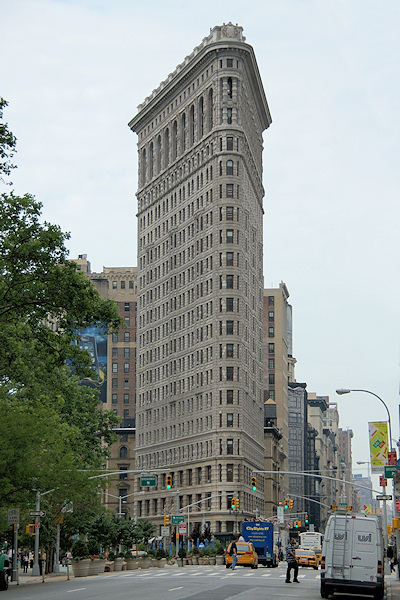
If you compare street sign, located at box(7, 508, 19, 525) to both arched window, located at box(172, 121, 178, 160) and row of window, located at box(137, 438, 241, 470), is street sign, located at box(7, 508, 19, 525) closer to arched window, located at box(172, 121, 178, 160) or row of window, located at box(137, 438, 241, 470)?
row of window, located at box(137, 438, 241, 470)

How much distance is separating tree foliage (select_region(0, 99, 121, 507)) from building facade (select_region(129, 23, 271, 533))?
67.3 meters

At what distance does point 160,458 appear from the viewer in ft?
474

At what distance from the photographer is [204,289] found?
445 feet

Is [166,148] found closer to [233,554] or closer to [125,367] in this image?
[125,367]

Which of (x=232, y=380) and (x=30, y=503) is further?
(x=232, y=380)

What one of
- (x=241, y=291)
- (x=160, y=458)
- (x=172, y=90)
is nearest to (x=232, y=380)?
(x=241, y=291)

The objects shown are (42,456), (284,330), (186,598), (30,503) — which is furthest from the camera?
(284,330)

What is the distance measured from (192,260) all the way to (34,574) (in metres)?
84.8

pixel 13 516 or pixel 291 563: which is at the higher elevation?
pixel 13 516

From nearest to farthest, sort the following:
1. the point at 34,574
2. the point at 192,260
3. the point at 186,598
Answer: the point at 186,598 → the point at 34,574 → the point at 192,260

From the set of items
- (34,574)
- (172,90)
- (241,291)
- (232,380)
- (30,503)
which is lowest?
(34,574)

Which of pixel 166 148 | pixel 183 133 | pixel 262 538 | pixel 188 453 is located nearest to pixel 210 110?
pixel 183 133

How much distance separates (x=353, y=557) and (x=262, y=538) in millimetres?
36893

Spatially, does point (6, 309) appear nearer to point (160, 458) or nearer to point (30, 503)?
point (30, 503)
